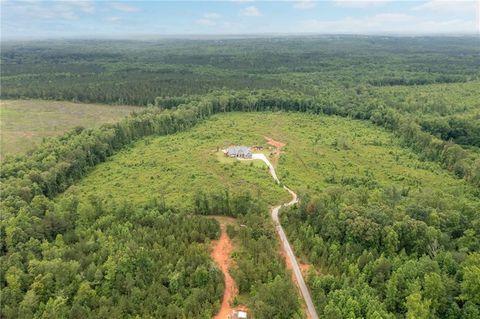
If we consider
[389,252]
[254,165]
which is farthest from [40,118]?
[389,252]

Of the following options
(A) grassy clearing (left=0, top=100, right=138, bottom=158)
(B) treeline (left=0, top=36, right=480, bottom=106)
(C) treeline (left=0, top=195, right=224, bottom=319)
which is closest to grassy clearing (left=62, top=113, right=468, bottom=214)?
(C) treeline (left=0, top=195, right=224, bottom=319)

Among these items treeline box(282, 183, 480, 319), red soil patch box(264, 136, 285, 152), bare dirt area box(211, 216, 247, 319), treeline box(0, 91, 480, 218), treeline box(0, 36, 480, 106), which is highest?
treeline box(0, 36, 480, 106)

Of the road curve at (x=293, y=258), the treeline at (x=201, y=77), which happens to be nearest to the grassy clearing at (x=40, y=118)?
the treeline at (x=201, y=77)

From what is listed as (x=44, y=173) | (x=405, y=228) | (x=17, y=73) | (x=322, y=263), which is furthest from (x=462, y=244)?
(x=17, y=73)

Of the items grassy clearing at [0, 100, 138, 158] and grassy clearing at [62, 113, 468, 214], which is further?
grassy clearing at [0, 100, 138, 158]

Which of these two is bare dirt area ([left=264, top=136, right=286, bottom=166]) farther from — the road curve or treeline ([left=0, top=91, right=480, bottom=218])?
treeline ([left=0, top=91, right=480, bottom=218])

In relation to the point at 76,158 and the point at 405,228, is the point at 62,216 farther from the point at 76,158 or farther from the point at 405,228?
the point at 405,228

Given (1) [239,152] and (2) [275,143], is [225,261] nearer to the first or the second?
(1) [239,152]
